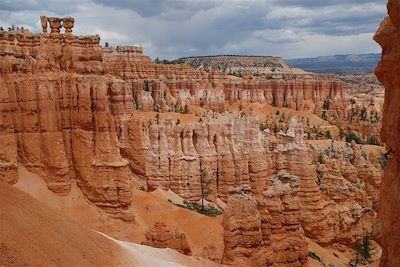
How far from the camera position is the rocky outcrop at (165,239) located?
2572cm

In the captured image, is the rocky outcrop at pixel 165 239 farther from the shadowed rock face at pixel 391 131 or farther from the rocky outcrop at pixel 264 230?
the shadowed rock face at pixel 391 131

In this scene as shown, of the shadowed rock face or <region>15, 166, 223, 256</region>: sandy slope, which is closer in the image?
the shadowed rock face

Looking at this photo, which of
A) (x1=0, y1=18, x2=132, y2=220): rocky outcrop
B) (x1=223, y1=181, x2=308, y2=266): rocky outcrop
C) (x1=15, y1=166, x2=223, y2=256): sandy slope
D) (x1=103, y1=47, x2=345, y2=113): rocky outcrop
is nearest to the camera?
(x1=223, y1=181, x2=308, y2=266): rocky outcrop

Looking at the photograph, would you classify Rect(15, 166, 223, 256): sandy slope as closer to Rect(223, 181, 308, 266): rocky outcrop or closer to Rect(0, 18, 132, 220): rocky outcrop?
Rect(0, 18, 132, 220): rocky outcrop

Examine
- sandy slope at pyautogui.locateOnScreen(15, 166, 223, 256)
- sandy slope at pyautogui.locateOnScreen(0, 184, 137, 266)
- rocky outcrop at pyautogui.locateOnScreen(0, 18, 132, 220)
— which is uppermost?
rocky outcrop at pyautogui.locateOnScreen(0, 18, 132, 220)

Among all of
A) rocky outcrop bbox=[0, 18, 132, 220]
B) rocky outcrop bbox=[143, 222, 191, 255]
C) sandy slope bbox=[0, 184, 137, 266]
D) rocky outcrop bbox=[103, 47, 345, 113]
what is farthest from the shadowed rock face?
rocky outcrop bbox=[103, 47, 345, 113]

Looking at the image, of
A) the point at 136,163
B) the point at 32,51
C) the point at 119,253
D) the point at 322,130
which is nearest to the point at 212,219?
the point at 136,163

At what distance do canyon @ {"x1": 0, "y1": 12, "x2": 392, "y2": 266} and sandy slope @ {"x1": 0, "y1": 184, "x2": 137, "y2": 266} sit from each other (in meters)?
5.35

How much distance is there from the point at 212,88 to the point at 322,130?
21.6 m

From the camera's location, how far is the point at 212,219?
111 feet

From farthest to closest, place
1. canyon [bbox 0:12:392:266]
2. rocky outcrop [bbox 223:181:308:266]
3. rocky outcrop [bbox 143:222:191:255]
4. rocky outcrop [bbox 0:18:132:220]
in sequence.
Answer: rocky outcrop [bbox 0:18:132:220] → rocky outcrop [bbox 143:222:191:255] → canyon [bbox 0:12:392:266] → rocky outcrop [bbox 223:181:308:266]

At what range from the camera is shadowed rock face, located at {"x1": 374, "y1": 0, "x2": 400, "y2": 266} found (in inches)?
326

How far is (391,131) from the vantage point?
340 inches

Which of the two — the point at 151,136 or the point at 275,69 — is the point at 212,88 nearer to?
the point at 151,136
